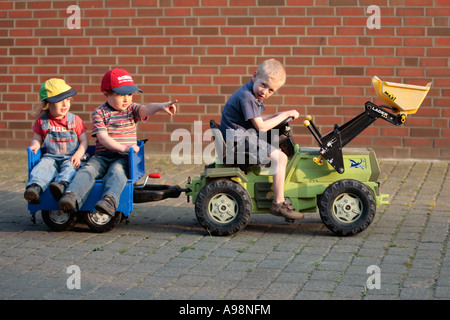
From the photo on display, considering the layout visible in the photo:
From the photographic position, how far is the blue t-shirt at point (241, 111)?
659cm

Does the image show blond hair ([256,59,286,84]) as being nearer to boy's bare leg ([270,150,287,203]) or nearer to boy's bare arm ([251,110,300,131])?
boy's bare arm ([251,110,300,131])

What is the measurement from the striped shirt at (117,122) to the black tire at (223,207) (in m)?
0.97

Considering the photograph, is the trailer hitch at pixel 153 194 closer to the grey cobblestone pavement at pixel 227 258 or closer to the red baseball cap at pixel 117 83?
the grey cobblestone pavement at pixel 227 258

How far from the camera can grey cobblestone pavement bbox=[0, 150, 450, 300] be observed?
5.08 meters

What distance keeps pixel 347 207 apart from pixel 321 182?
12.8 inches

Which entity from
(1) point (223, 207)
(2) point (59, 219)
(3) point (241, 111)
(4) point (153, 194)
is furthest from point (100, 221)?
(3) point (241, 111)

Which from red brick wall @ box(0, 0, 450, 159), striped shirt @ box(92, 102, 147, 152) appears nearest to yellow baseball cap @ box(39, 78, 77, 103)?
striped shirt @ box(92, 102, 147, 152)

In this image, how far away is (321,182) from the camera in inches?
263

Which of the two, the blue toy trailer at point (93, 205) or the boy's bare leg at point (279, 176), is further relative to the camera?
the blue toy trailer at point (93, 205)

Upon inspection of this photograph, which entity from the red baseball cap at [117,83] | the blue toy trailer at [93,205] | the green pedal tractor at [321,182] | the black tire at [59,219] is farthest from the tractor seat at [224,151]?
the black tire at [59,219]

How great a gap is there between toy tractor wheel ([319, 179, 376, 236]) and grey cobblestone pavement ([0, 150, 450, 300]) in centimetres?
11

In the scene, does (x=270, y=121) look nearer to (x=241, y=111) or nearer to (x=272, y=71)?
(x=241, y=111)
